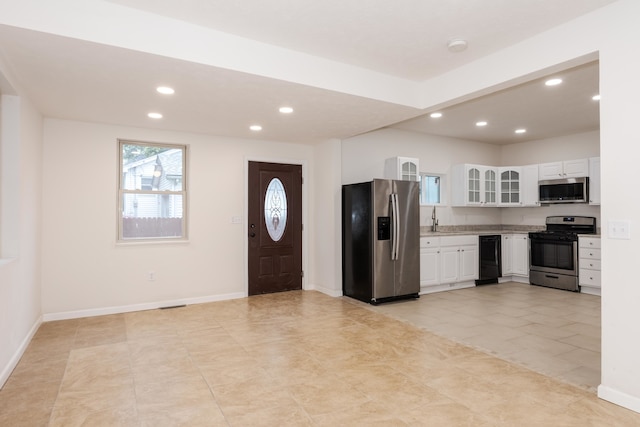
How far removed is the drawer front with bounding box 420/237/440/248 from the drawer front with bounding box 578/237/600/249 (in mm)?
2158

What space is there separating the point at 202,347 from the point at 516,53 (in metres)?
3.69

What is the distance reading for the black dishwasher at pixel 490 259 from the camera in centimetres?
636

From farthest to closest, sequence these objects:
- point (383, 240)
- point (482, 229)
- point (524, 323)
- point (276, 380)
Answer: point (482, 229) → point (383, 240) → point (524, 323) → point (276, 380)

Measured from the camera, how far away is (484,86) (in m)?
3.35

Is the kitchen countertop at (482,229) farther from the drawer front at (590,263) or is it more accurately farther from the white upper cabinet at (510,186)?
Answer: the drawer front at (590,263)

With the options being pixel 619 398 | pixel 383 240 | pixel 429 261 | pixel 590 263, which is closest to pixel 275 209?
pixel 383 240

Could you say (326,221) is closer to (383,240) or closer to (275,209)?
(275,209)

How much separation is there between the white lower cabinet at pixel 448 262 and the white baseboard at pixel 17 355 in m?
4.73

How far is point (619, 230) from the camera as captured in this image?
2420mm

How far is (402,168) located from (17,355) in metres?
5.04

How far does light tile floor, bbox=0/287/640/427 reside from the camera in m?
2.29

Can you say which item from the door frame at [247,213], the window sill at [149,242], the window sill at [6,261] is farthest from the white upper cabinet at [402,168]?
the window sill at [6,261]

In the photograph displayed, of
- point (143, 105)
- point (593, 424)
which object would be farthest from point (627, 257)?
point (143, 105)

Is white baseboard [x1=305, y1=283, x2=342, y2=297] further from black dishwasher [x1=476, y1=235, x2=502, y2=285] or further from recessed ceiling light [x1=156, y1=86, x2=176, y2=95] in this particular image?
recessed ceiling light [x1=156, y1=86, x2=176, y2=95]
